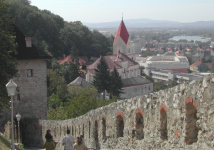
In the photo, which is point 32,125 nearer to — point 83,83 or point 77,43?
point 83,83

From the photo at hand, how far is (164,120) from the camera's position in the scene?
7430 mm

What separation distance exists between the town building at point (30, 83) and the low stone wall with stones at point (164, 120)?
11222 mm

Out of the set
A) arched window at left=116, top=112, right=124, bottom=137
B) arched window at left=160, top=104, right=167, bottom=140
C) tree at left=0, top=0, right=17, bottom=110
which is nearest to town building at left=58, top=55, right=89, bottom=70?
tree at left=0, top=0, right=17, bottom=110

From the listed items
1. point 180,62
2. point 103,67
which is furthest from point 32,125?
point 180,62

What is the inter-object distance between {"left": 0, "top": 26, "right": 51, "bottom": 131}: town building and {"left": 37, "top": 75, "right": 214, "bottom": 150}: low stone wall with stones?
11222 millimetres

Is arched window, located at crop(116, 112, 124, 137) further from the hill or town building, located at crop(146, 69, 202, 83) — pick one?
town building, located at crop(146, 69, 202, 83)

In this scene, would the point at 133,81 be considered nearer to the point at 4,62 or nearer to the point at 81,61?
the point at 81,61

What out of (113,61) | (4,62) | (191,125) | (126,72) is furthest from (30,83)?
(126,72)

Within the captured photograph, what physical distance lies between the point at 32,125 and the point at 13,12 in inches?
2007

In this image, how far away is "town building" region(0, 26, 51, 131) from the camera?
21.7 metres

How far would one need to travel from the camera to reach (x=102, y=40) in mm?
83375

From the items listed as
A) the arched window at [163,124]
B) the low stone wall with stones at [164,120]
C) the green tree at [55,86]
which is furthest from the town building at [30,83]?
the green tree at [55,86]

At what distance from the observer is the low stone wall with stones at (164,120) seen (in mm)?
5770

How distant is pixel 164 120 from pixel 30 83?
1596 centimetres
